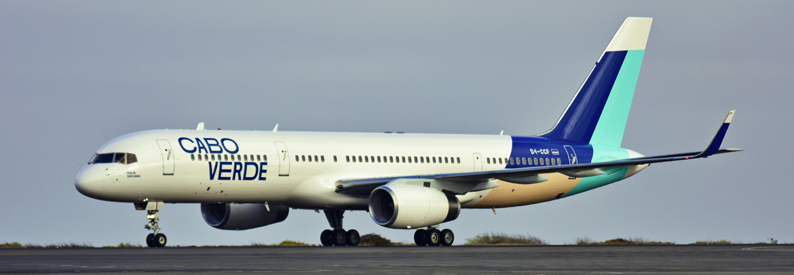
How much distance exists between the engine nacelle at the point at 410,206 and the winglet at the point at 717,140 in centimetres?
785

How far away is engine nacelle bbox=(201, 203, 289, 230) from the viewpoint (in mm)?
36438

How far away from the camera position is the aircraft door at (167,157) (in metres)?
31.5

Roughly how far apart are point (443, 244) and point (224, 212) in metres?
7.91

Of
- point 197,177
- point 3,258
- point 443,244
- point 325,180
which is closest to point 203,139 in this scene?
point 197,177

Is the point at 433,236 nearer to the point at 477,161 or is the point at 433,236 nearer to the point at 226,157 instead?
the point at 477,161

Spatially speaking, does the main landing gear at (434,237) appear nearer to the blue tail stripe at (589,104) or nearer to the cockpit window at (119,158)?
the blue tail stripe at (589,104)

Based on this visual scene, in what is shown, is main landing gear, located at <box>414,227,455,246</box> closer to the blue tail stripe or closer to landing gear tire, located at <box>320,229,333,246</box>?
landing gear tire, located at <box>320,229,333,246</box>

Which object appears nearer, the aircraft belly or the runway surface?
the runway surface

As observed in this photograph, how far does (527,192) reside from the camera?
38.9 m

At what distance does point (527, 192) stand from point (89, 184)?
15.9 meters

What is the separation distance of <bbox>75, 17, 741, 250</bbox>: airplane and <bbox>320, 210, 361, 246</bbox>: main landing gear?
4 centimetres

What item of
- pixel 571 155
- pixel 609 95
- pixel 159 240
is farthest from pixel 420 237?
pixel 609 95

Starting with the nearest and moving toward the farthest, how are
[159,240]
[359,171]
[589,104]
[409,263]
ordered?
[409,263] → [159,240] → [359,171] → [589,104]

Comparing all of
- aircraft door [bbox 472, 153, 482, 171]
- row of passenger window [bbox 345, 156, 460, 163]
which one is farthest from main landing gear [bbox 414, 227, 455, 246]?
aircraft door [bbox 472, 153, 482, 171]
